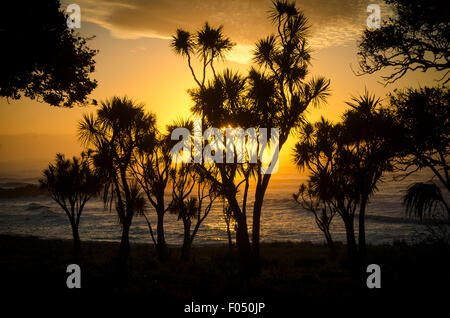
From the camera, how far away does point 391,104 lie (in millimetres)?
8891

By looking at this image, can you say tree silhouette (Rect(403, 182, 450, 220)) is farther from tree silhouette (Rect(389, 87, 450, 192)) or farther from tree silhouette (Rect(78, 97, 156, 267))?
tree silhouette (Rect(78, 97, 156, 267))

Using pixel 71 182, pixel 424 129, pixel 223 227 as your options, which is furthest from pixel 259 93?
pixel 223 227

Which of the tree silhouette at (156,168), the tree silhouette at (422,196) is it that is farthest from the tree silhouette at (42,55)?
the tree silhouette at (422,196)

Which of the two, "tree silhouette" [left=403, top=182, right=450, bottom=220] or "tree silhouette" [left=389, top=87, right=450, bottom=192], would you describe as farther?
"tree silhouette" [left=389, top=87, right=450, bottom=192]

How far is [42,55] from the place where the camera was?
24.8 ft

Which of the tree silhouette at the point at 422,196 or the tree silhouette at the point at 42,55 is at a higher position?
the tree silhouette at the point at 42,55

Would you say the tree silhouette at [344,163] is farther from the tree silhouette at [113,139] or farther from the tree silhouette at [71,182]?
the tree silhouette at [71,182]

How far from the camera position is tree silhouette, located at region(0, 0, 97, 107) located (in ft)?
22.5

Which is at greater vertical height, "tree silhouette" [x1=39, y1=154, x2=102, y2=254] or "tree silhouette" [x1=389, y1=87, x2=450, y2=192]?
"tree silhouette" [x1=389, y1=87, x2=450, y2=192]

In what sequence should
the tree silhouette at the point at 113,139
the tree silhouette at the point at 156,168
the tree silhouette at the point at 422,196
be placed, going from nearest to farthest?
the tree silhouette at the point at 422,196, the tree silhouette at the point at 113,139, the tree silhouette at the point at 156,168

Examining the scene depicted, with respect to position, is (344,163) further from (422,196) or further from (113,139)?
(113,139)

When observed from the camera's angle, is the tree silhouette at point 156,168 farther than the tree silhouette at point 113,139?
Yes

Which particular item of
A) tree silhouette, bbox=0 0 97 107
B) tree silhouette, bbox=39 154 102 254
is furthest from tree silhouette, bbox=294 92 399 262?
tree silhouette, bbox=39 154 102 254

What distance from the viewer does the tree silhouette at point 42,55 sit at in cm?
685
